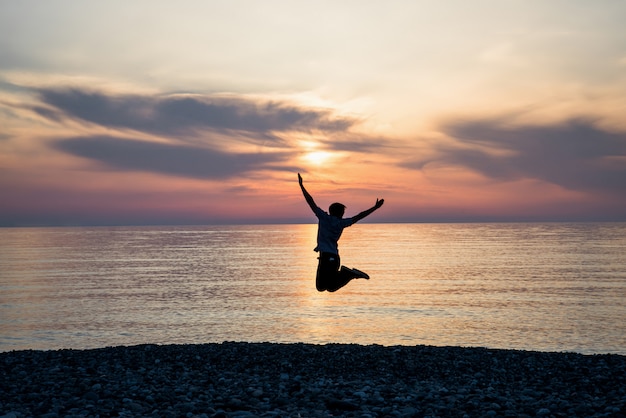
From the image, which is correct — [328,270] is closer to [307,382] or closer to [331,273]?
[331,273]

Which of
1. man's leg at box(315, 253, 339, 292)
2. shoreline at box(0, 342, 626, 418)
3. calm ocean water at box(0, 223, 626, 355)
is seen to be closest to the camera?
shoreline at box(0, 342, 626, 418)

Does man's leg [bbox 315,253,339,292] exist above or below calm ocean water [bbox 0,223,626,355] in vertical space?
above

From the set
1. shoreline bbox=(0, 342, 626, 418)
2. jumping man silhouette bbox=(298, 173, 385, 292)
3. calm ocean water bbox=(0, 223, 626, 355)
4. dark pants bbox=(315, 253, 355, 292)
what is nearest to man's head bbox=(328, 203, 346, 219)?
jumping man silhouette bbox=(298, 173, 385, 292)

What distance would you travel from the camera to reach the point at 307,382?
17.4 m

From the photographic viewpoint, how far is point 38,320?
45.7 m

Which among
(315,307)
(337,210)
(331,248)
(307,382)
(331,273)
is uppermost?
(337,210)

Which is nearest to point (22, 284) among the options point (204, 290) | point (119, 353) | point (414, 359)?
point (204, 290)

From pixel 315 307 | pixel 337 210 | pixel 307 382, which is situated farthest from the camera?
pixel 315 307

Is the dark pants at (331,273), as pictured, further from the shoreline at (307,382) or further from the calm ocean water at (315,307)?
the calm ocean water at (315,307)

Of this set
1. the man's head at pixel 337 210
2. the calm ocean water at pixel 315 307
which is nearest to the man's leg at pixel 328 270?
the man's head at pixel 337 210

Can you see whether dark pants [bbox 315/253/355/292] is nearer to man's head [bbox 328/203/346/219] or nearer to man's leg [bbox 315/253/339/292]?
man's leg [bbox 315/253/339/292]

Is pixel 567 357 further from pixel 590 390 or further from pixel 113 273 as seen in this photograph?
A: pixel 113 273

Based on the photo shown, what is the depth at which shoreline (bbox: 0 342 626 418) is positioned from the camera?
44.2 feet

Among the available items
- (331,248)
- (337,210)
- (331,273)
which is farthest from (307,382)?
(337,210)
